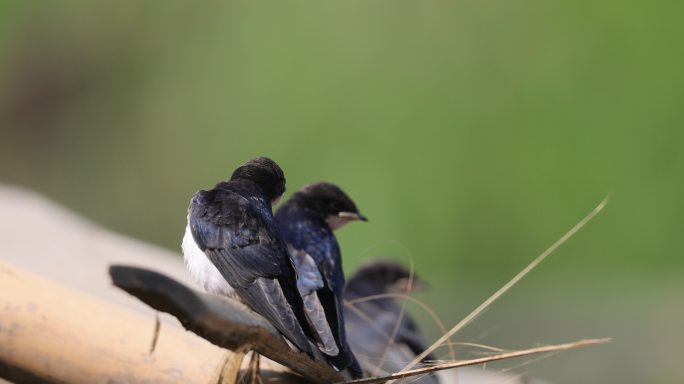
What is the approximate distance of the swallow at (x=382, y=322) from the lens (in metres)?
2.10

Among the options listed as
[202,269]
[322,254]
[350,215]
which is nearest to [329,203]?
[350,215]

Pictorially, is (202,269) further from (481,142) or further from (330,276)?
(481,142)

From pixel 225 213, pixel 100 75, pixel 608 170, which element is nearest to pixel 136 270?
pixel 225 213

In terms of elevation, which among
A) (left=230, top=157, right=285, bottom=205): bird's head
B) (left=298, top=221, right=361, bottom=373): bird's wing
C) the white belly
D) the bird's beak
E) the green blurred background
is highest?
(left=230, top=157, right=285, bottom=205): bird's head

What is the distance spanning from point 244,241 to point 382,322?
3.17 feet

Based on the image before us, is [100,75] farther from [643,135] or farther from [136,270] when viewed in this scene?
[136,270]

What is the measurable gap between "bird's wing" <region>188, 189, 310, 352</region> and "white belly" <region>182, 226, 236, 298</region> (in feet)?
0.06

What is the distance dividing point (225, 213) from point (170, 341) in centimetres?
17

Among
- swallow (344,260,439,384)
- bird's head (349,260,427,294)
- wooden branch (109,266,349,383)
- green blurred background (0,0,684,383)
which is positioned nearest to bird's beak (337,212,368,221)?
swallow (344,260,439,384)

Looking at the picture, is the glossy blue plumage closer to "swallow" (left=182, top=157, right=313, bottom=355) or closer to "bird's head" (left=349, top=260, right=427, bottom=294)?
"swallow" (left=182, top=157, right=313, bottom=355)

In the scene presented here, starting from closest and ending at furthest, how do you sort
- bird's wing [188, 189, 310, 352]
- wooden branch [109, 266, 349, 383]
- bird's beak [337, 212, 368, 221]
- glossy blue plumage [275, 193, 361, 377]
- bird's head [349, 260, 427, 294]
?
wooden branch [109, 266, 349, 383], bird's wing [188, 189, 310, 352], glossy blue plumage [275, 193, 361, 377], bird's beak [337, 212, 368, 221], bird's head [349, 260, 427, 294]

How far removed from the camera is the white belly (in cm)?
153

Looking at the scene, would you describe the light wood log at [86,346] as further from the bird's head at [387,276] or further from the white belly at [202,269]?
the bird's head at [387,276]

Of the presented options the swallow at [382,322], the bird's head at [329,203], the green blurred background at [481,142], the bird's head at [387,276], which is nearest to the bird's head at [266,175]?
the swallow at [382,322]
